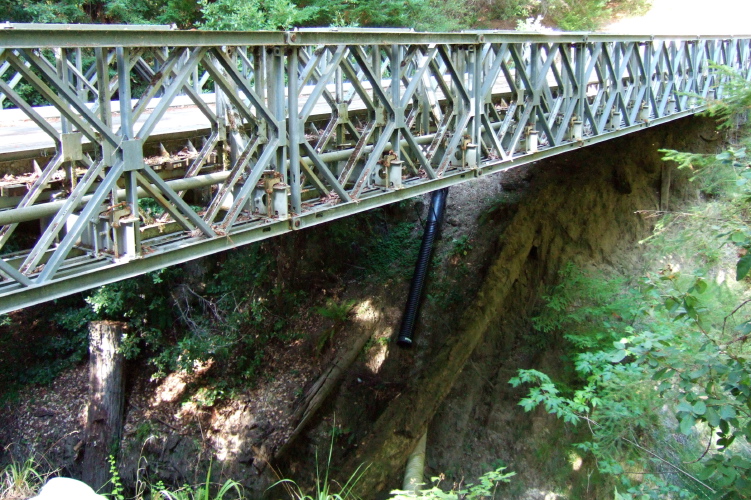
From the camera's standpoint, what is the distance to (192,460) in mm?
11742

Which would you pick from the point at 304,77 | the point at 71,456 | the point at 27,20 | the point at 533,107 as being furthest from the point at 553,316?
the point at 27,20

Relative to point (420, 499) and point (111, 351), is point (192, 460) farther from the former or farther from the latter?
point (420, 499)

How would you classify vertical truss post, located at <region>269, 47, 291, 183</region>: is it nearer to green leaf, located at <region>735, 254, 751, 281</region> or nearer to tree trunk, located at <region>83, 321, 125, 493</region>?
green leaf, located at <region>735, 254, 751, 281</region>

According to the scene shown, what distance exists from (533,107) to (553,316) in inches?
186

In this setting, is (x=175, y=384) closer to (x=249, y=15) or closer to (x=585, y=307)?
(x=249, y=15)

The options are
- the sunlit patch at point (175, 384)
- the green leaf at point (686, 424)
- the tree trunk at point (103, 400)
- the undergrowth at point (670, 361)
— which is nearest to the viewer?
the green leaf at point (686, 424)

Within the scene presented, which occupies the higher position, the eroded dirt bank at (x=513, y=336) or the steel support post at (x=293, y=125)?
the steel support post at (x=293, y=125)

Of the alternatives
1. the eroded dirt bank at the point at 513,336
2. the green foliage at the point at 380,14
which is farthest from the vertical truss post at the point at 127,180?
the green foliage at the point at 380,14

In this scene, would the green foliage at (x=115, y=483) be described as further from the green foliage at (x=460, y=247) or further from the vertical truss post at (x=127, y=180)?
the green foliage at (x=460, y=247)

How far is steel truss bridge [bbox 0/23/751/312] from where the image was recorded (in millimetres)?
4270

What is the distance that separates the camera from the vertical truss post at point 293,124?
5479mm

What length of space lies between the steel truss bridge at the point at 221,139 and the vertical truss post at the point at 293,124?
0.4 inches

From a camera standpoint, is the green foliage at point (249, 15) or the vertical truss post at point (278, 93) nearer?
the vertical truss post at point (278, 93)

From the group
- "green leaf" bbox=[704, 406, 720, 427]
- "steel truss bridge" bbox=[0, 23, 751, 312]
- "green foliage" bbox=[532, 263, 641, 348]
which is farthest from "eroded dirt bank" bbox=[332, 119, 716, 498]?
"green leaf" bbox=[704, 406, 720, 427]
